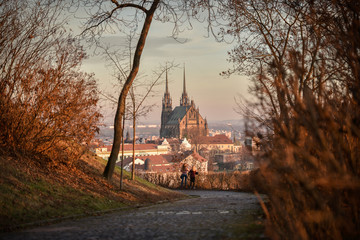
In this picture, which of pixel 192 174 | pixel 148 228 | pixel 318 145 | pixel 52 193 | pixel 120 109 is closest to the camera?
pixel 318 145

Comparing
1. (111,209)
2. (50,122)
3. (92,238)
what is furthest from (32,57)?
(92,238)

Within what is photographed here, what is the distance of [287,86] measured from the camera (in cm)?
467

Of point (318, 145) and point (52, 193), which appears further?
point (52, 193)

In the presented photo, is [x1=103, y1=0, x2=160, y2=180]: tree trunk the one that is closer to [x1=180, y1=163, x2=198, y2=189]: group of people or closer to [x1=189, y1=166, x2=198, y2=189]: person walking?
[x1=180, y1=163, x2=198, y2=189]: group of people

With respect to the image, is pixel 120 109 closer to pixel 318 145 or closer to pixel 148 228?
pixel 148 228

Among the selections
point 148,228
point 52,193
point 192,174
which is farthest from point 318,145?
point 192,174

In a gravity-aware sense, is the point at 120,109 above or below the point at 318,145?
above

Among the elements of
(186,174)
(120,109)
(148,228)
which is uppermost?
(120,109)

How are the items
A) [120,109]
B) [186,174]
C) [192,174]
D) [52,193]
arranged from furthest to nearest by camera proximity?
[186,174]
[192,174]
[120,109]
[52,193]

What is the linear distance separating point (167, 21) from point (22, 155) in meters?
8.04

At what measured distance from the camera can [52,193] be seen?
39.2 ft

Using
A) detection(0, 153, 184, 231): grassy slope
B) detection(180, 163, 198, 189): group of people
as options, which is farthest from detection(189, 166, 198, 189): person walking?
detection(0, 153, 184, 231): grassy slope

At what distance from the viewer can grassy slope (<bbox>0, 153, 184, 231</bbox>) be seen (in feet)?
31.9

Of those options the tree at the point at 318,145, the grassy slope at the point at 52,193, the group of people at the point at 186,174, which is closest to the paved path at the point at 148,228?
the grassy slope at the point at 52,193
